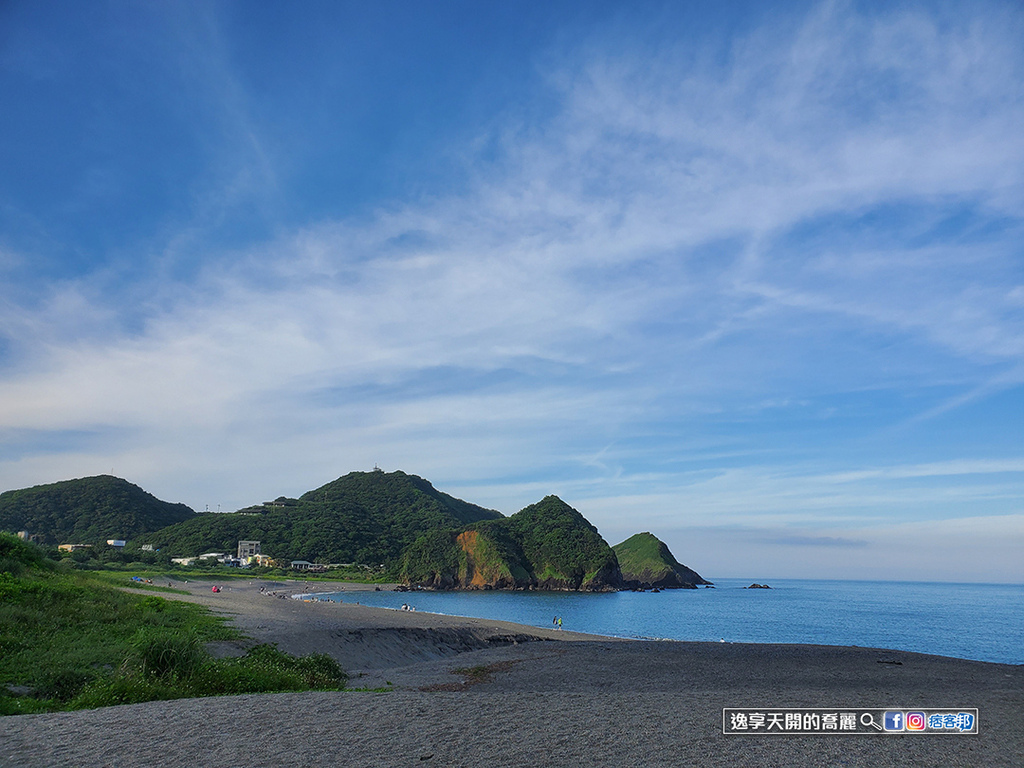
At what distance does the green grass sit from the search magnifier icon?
12363mm

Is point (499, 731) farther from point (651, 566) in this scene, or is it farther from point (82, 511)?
point (82, 511)

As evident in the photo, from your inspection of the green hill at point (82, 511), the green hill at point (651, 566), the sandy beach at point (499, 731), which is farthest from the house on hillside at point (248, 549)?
the sandy beach at point (499, 731)

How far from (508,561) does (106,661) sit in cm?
12335

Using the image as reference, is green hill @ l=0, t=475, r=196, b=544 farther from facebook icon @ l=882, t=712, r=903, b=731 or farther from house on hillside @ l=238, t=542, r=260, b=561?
facebook icon @ l=882, t=712, r=903, b=731

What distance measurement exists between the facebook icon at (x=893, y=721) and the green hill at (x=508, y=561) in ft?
407

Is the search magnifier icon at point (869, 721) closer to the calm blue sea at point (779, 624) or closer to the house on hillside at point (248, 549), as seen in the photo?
the calm blue sea at point (779, 624)

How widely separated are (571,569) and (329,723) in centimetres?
13129

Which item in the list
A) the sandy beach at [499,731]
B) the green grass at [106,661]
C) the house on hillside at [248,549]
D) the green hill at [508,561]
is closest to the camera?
the sandy beach at [499,731]

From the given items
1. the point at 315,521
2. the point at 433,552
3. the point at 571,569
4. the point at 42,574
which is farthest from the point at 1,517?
the point at 42,574

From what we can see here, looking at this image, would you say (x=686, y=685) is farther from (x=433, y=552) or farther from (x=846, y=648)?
(x=433, y=552)

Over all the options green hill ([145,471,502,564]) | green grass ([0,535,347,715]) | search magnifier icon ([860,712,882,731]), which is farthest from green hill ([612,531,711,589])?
search magnifier icon ([860,712,882,731])

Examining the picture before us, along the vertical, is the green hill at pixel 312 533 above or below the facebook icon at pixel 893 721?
below

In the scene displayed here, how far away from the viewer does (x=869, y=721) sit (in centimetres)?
1124

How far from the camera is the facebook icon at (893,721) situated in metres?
10.8
